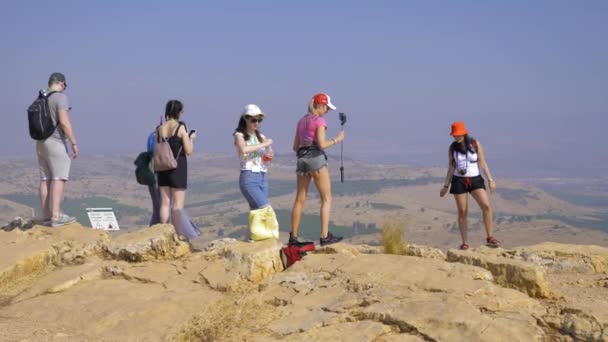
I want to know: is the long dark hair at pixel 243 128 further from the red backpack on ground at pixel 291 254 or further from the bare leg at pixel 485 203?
the bare leg at pixel 485 203

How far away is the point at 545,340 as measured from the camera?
486 cm

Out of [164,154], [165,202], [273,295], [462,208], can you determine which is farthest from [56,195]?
[462,208]

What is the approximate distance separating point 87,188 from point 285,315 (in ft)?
578

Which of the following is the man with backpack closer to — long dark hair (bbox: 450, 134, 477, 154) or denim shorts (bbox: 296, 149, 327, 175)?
denim shorts (bbox: 296, 149, 327, 175)

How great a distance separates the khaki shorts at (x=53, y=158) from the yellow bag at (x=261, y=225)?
318 centimetres

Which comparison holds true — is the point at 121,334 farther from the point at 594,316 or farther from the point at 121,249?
the point at 594,316

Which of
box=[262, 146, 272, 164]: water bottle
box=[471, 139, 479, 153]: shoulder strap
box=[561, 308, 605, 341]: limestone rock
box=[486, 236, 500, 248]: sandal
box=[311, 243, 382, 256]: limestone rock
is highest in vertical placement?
box=[471, 139, 479, 153]: shoulder strap

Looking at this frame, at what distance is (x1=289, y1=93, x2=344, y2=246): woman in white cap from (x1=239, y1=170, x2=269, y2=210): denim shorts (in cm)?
48

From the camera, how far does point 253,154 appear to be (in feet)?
26.6

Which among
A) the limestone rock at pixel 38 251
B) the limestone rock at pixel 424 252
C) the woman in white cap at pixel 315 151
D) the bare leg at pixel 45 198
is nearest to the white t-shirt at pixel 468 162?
the limestone rock at pixel 424 252

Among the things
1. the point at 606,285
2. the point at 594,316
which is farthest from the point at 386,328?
the point at 606,285

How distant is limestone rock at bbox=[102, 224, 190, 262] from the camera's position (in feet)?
25.7

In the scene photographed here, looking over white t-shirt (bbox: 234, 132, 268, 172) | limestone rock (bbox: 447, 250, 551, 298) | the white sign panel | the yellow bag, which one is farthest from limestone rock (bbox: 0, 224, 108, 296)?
limestone rock (bbox: 447, 250, 551, 298)

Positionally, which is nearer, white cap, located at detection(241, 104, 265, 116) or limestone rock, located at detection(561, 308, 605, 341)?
limestone rock, located at detection(561, 308, 605, 341)
